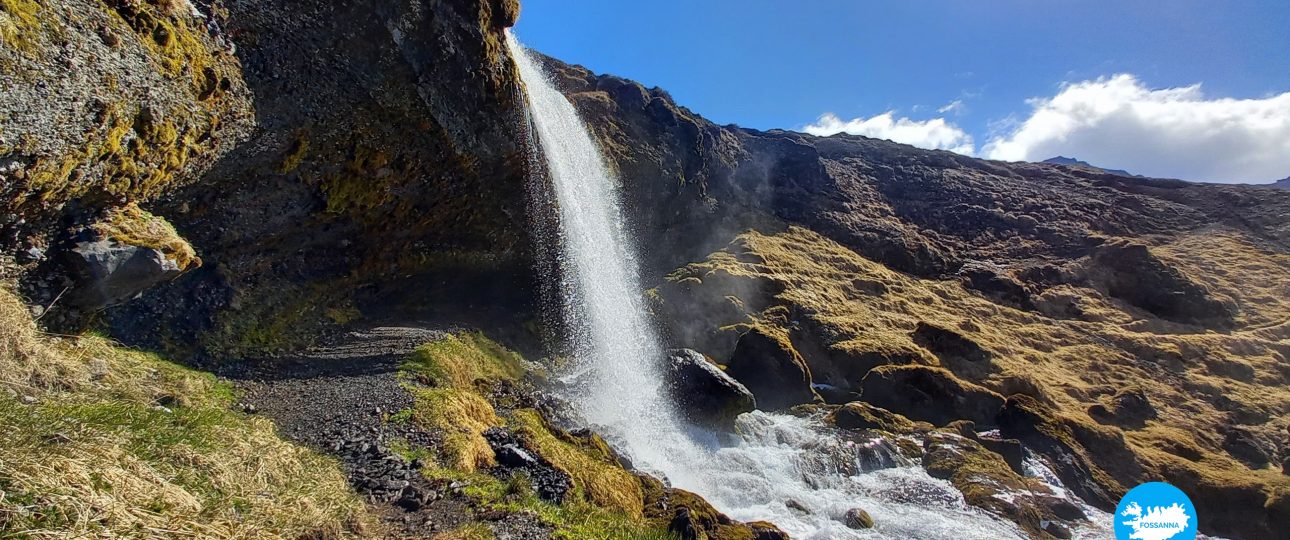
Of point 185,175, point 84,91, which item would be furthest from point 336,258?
point 84,91

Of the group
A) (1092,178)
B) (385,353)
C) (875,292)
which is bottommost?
(385,353)

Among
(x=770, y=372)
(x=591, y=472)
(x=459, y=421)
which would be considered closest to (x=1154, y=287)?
(x=770, y=372)

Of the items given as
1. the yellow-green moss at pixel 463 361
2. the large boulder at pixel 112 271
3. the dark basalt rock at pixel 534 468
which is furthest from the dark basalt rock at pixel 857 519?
the large boulder at pixel 112 271

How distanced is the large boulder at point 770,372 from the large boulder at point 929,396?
8.09 feet

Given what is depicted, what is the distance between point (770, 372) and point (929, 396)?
577 centimetres

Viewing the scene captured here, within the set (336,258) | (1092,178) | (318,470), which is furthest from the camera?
(1092,178)

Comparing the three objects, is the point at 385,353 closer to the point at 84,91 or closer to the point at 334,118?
the point at 334,118

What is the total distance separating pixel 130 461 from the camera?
4.88 m

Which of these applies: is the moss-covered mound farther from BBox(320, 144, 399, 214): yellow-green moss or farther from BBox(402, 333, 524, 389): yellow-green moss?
BBox(320, 144, 399, 214): yellow-green moss

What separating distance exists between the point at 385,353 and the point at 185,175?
549 centimetres

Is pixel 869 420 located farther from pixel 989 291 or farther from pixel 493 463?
pixel 989 291

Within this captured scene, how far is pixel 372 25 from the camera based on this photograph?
1353 centimetres

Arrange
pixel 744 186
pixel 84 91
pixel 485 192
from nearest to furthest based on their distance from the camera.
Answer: pixel 84 91, pixel 485 192, pixel 744 186

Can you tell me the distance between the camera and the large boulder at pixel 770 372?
71.5 feet
